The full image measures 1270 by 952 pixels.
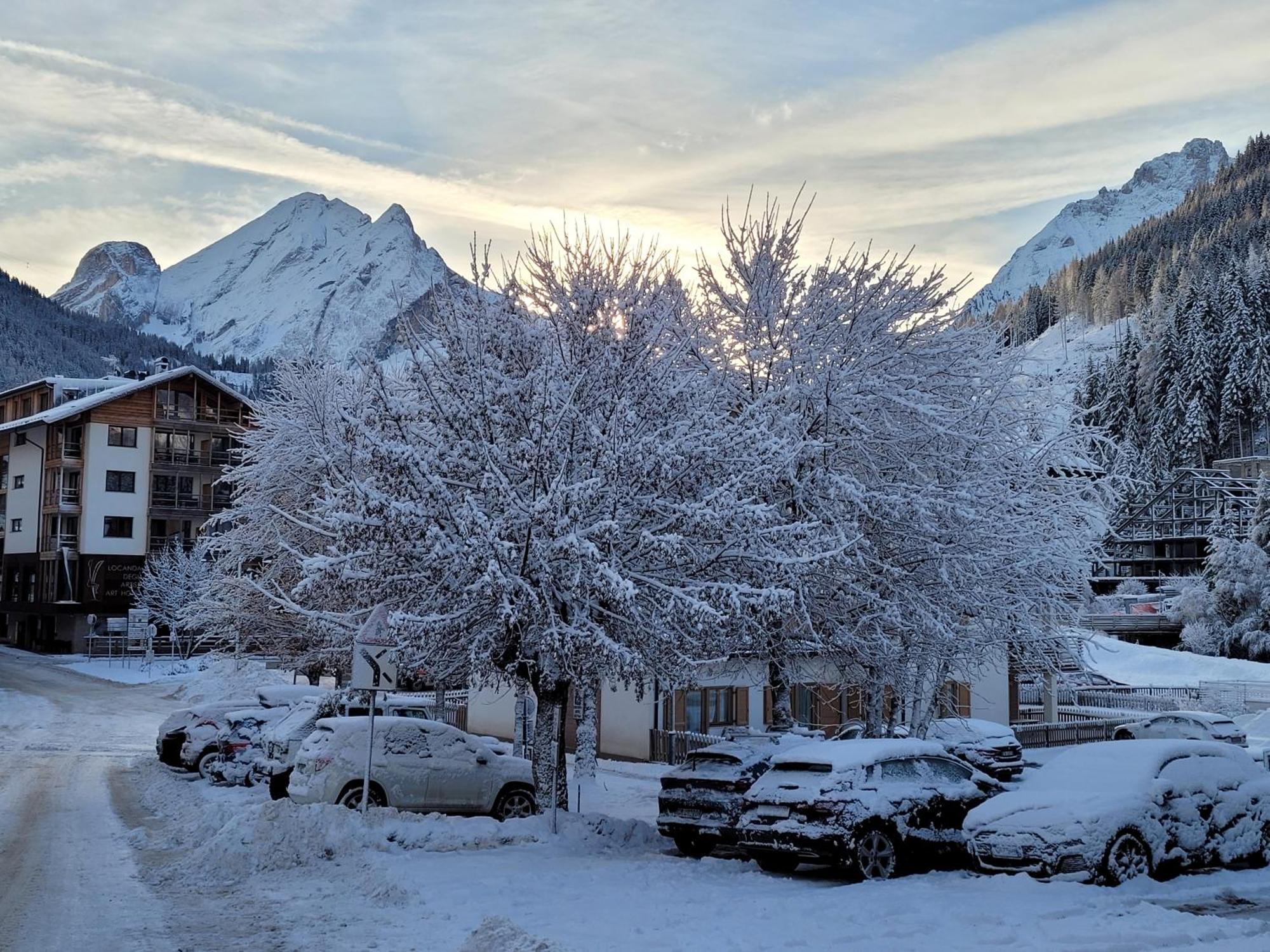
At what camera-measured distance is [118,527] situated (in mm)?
73625

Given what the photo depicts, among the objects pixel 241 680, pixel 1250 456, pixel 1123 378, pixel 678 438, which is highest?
pixel 1123 378

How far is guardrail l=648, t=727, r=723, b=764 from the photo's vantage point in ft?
84.6

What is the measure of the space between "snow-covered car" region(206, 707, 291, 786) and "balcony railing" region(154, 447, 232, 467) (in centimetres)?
5392

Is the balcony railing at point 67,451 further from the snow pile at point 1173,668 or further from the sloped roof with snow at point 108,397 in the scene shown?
the snow pile at point 1173,668

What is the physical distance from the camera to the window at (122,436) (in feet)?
242

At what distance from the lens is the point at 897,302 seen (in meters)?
21.0

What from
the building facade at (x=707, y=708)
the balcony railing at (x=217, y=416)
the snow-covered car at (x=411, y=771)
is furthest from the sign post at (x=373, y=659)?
the balcony railing at (x=217, y=416)

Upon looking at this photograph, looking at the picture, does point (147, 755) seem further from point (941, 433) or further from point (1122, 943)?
point (1122, 943)

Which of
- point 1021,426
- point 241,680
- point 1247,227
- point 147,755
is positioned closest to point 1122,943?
point 1021,426

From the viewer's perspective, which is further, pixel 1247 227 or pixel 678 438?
pixel 1247 227

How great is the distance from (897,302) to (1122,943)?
13315 mm

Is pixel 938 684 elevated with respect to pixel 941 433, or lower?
lower

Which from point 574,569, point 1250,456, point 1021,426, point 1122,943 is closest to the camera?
point 1122,943

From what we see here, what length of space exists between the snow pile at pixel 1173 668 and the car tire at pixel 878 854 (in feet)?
141
